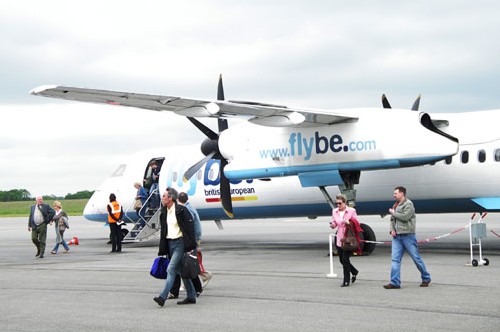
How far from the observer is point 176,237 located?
1195 centimetres

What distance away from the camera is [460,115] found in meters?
19.7

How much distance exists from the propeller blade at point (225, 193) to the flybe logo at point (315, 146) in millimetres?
2734

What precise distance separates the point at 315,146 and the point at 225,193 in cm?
443

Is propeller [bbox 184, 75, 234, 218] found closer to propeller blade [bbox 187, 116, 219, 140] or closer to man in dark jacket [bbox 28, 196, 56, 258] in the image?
propeller blade [bbox 187, 116, 219, 140]

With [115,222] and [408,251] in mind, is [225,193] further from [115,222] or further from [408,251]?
[408,251]

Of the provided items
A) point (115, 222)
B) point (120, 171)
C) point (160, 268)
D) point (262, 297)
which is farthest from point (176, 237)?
point (120, 171)

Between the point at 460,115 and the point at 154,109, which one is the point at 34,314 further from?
the point at 460,115

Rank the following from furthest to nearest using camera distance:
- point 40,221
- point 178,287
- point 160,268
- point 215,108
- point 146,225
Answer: point 146,225 → point 40,221 → point 215,108 → point 178,287 → point 160,268

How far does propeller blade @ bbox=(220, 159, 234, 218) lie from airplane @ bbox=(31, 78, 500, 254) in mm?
34

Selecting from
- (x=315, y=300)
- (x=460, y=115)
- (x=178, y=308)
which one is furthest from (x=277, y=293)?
(x=460, y=115)

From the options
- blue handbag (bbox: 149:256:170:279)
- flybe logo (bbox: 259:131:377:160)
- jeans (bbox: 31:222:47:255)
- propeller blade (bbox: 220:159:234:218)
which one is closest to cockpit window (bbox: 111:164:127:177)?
propeller blade (bbox: 220:159:234:218)

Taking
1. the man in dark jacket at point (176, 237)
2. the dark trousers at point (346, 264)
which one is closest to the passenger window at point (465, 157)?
the dark trousers at point (346, 264)

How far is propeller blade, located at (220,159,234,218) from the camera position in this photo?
75.1 feet

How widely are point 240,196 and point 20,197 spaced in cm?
9086
